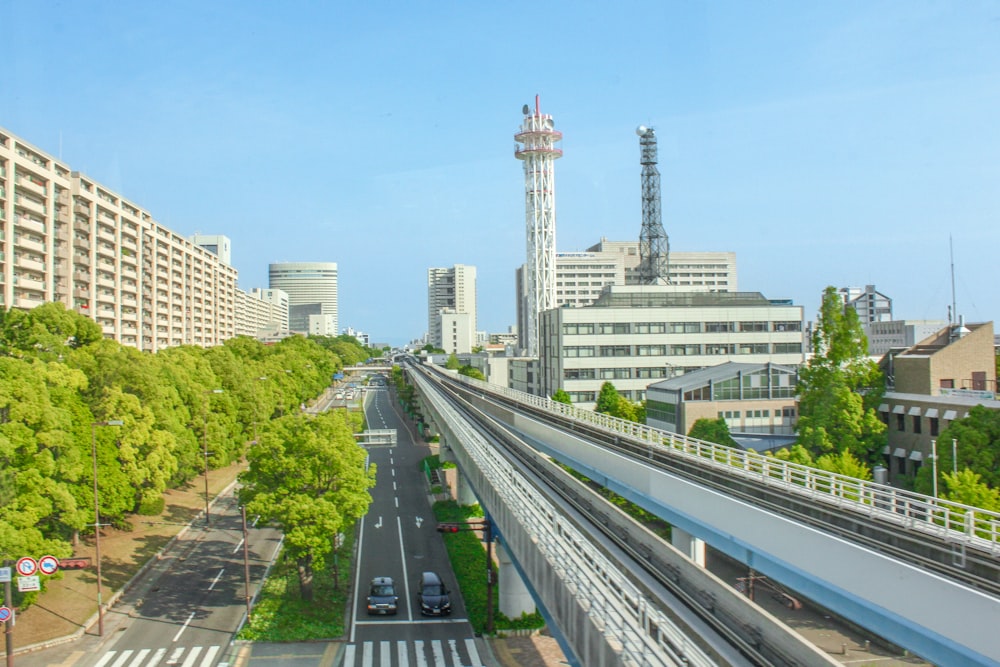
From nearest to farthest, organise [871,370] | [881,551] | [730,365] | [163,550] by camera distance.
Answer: [881,551] → [163,550] → [871,370] → [730,365]

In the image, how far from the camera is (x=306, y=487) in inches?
1160

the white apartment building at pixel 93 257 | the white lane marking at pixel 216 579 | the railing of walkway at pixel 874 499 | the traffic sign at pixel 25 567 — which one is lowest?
the white lane marking at pixel 216 579

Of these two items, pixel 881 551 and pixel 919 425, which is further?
pixel 919 425

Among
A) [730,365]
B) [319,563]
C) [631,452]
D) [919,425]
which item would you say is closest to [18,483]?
[319,563]

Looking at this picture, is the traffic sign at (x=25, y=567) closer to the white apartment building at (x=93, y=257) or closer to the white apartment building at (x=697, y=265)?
the white apartment building at (x=93, y=257)

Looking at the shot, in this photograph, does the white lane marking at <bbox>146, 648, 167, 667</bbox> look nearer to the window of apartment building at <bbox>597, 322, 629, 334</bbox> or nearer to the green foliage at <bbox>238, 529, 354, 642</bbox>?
the green foliage at <bbox>238, 529, 354, 642</bbox>

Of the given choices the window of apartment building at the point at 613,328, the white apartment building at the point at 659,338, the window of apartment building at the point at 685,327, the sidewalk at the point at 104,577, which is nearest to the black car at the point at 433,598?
the sidewalk at the point at 104,577

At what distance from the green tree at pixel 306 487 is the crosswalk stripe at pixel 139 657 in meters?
5.65

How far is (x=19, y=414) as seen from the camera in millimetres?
28703

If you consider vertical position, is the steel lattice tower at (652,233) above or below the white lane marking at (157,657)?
above

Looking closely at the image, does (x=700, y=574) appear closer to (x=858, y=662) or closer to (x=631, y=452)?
(x=858, y=662)

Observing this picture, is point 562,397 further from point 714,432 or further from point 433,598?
point 433,598

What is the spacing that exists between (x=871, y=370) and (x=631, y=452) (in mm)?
17980

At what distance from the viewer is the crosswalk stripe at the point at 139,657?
80.8 ft
